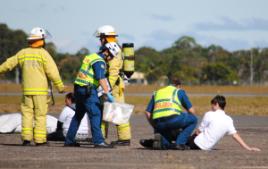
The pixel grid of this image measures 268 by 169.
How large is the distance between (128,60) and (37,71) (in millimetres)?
2125

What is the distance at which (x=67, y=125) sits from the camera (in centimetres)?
1784

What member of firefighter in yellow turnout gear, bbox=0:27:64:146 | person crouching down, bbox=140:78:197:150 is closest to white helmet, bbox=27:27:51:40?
firefighter in yellow turnout gear, bbox=0:27:64:146

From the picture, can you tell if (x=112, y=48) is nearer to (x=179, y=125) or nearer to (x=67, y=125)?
(x=179, y=125)

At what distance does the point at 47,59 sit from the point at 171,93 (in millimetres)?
2248

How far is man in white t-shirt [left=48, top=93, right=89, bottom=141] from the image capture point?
17.7m

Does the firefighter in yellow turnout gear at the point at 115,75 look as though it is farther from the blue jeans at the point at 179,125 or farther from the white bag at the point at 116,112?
the blue jeans at the point at 179,125

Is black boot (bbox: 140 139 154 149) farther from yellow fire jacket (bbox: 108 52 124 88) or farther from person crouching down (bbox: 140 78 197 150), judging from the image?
yellow fire jacket (bbox: 108 52 124 88)

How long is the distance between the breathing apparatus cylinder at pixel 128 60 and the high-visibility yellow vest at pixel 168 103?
2156 millimetres

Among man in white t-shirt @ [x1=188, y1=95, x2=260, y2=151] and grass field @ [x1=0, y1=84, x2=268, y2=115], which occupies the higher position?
man in white t-shirt @ [x1=188, y1=95, x2=260, y2=151]

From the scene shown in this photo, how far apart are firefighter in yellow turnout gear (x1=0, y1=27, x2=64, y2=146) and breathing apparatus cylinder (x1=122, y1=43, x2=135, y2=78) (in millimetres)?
1736

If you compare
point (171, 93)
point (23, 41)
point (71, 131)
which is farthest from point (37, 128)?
point (23, 41)

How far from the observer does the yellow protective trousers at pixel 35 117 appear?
1541 centimetres

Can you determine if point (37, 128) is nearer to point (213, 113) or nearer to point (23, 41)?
point (213, 113)

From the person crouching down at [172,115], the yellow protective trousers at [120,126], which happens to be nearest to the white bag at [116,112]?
the person crouching down at [172,115]
